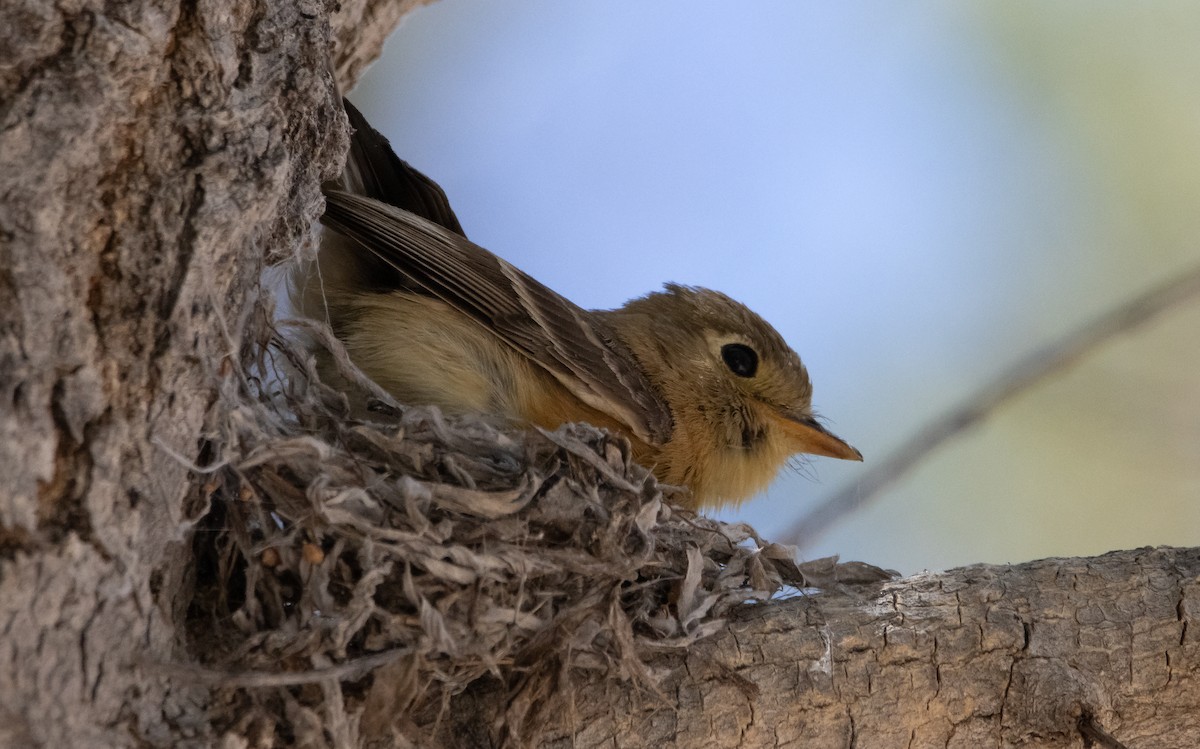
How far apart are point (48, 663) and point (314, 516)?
63cm

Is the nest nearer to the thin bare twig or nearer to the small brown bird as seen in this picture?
the small brown bird

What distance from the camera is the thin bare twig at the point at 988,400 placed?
4480mm

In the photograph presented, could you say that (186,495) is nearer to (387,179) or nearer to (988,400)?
(387,179)

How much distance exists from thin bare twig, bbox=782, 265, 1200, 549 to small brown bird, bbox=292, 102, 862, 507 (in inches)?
20.6

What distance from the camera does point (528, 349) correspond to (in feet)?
11.9

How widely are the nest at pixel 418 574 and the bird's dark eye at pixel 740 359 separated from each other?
1.41 meters

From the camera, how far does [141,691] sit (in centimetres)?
206

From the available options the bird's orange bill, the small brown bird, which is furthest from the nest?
the bird's orange bill

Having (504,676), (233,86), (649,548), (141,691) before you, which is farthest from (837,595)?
(233,86)

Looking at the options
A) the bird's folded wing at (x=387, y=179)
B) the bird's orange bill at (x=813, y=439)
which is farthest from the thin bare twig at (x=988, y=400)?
the bird's folded wing at (x=387, y=179)

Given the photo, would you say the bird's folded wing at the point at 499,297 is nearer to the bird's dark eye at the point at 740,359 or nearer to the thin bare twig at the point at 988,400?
the bird's dark eye at the point at 740,359

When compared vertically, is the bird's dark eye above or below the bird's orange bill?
above

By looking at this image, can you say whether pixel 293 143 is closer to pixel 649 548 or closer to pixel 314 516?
pixel 314 516

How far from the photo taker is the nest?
7.48 ft
